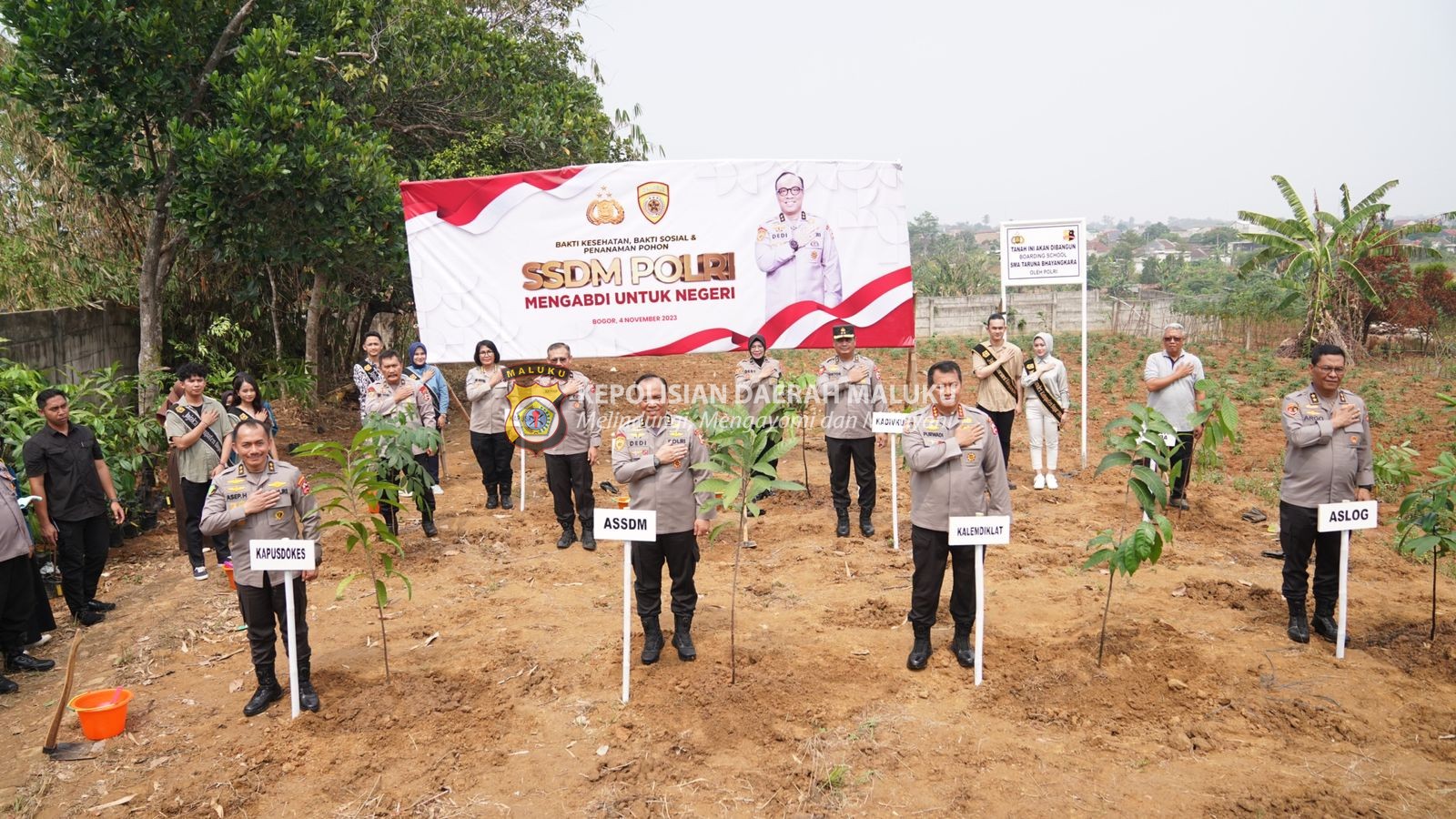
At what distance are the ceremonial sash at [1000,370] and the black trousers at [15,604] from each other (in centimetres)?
760

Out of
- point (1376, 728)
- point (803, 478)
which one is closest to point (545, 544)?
point (803, 478)

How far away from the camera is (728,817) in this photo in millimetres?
3928

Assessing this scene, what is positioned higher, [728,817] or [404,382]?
[404,382]

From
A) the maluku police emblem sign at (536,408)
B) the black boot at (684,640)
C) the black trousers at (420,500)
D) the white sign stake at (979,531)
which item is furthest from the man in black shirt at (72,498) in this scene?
the white sign stake at (979,531)

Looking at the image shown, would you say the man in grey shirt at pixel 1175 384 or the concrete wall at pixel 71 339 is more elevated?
the concrete wall at pixel 71 339

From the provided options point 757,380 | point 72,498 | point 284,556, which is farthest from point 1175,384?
point 72,498

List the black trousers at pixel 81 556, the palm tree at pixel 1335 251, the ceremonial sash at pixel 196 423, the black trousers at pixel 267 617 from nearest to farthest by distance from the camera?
the black trousers at pixel 267 617
the black trousers at pixel 81 556
the ceremonial sash at pixel 196 423
the palm tree at pixel 1335 251

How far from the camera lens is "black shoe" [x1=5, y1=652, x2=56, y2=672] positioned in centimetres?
555

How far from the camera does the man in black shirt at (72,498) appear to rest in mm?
5918

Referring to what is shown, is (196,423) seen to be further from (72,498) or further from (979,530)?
(979,530)

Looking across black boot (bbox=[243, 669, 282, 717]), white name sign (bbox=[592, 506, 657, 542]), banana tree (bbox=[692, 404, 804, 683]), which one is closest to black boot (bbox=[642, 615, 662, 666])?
banana tree (bbox=[692, 404, 804, 683])

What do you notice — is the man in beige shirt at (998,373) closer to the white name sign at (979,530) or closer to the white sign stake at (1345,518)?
the white sign stake at (1345,518)

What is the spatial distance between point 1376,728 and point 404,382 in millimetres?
7401

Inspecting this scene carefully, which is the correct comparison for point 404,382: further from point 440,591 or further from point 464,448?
point 464,448
